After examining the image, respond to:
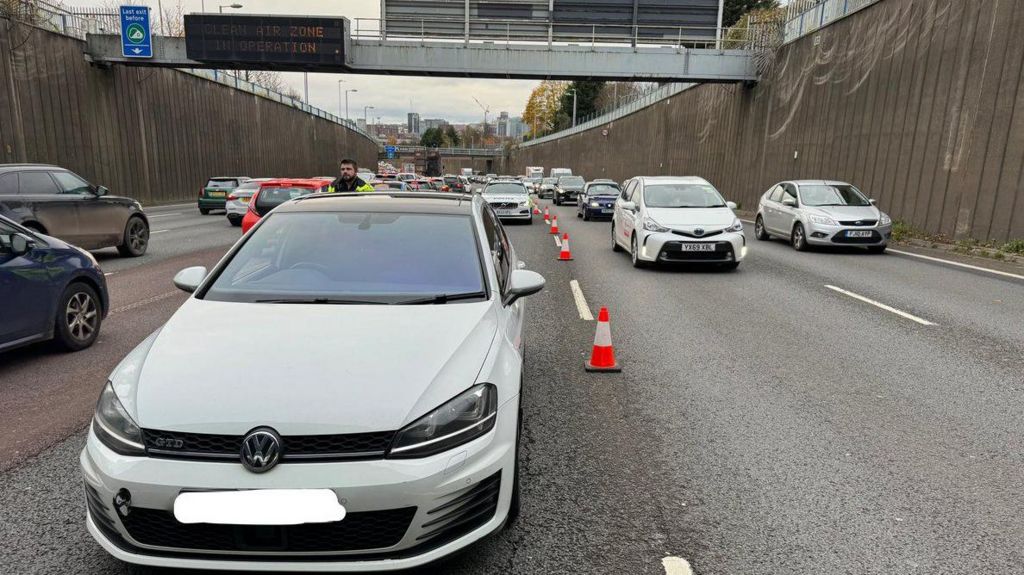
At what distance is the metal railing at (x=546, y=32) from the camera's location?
1155 inches

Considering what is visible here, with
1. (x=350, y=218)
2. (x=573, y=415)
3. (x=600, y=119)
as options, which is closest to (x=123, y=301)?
(x=350, y=218)

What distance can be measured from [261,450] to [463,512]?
2.53 feet

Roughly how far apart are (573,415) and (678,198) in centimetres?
851

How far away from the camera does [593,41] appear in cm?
2945

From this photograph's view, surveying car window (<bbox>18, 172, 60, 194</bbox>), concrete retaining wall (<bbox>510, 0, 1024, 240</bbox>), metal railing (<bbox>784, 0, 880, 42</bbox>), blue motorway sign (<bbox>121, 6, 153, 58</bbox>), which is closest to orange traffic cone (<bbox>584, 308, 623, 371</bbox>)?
car window (<bbox>18, 172, 60, 194</bbox>)

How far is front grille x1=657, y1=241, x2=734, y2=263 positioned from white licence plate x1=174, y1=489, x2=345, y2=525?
9.69 metres

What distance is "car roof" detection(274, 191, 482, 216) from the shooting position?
169 inches

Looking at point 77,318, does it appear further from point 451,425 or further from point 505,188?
point 505,188

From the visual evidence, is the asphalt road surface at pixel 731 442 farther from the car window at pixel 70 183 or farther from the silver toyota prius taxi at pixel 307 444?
the car window at pixel 70 183

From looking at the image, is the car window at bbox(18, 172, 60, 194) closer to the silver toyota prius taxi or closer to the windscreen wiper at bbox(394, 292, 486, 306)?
the silver toyota prius taxi

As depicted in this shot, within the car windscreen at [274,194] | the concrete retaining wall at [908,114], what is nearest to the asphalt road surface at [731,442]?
the car windscreen at [274,194]

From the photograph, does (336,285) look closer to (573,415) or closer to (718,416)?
(573,415)

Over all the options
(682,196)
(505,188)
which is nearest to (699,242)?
(682,196)

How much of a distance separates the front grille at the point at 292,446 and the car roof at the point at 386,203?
2.15m
